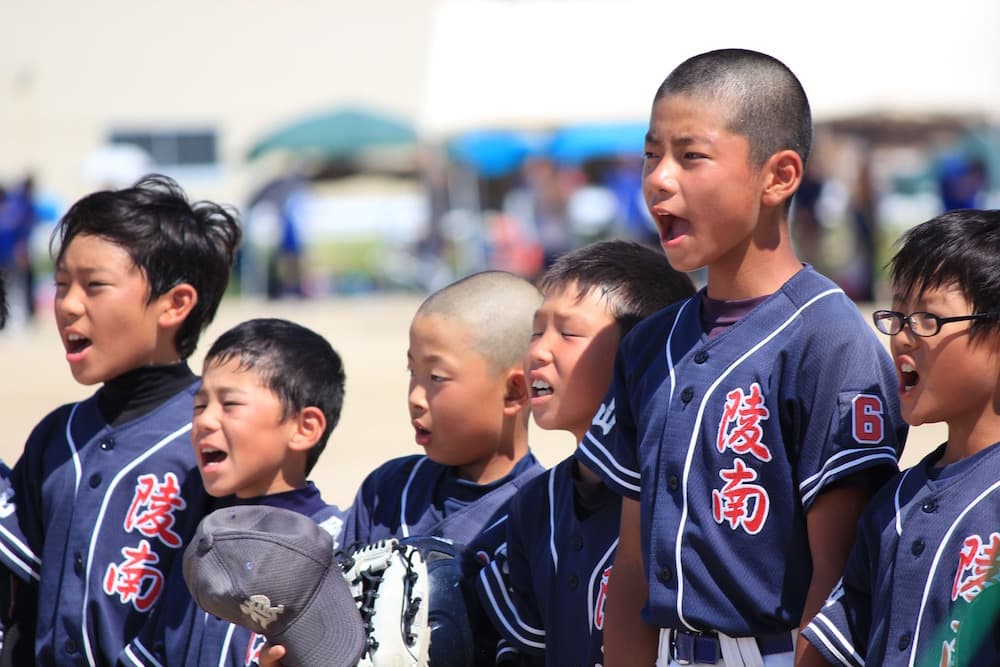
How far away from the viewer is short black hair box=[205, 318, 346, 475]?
135 inches

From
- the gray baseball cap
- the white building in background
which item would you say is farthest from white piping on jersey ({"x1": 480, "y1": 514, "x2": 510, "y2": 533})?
the white building in background

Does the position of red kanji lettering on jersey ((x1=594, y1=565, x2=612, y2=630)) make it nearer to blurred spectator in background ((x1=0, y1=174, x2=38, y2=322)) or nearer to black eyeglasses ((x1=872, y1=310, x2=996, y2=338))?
black eyeglasses ((x1=872, y1=310, x2=996, y2=338))

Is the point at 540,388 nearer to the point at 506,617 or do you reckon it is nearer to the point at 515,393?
the point at 515,393

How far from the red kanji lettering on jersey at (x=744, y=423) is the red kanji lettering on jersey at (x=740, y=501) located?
3 centimetres

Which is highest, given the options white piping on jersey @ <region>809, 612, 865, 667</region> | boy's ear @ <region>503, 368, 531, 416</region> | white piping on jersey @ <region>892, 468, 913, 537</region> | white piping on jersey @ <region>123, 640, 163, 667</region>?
white piping on jersey @ <region>892, 468, 913, 537</region>

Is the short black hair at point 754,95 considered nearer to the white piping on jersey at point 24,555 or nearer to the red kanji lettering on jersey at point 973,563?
the red kanji lettering on jersey at point 973,563

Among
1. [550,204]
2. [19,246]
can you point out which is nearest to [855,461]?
[19,246]

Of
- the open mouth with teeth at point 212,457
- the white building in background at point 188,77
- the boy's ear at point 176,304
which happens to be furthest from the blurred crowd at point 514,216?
the open mouth with teeth at point 212,457

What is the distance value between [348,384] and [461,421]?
827cm

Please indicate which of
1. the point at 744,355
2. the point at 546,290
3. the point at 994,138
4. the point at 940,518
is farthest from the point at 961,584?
the point at 994,138

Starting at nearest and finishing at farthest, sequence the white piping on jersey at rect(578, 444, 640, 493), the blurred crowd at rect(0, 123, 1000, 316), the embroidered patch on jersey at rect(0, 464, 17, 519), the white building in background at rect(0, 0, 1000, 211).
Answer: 1. the white piping on jersey at rect(578, 444, 640, 493)
2. the embroidered patch on jersey at rect(0, 464, 17, 519)
3. the blurred crowd at rect(0, 123, 1000, 316)
4. the white building in background at rect(0, 0, 1000, 211)

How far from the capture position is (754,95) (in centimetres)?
255

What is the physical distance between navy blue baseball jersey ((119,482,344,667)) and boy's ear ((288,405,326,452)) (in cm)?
16

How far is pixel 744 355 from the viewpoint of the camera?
2.53 metres
